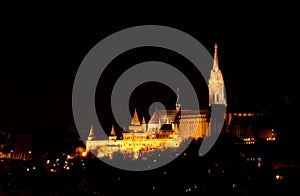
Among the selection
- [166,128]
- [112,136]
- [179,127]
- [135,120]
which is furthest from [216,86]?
[112,136]

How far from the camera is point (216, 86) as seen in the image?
88188 millimetres

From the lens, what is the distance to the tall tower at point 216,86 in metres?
88.1

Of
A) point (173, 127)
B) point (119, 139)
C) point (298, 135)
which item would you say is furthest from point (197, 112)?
point (298, 135)

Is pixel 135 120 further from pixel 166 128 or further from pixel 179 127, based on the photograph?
pixel 179 127

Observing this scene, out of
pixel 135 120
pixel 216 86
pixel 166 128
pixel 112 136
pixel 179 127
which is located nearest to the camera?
pixel 112 136

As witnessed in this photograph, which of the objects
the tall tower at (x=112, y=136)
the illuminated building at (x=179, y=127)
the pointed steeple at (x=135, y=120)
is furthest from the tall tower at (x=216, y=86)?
the tall tower at (x=112, y=136)

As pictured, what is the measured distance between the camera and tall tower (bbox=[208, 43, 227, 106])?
3469 inches

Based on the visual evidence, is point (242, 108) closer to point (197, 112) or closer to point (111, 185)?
point (197, 112)

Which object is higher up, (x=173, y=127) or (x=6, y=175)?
(x=173, y=127)

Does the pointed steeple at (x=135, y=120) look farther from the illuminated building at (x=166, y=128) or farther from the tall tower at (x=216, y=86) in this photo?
the tall tower at (x=216, y=86)

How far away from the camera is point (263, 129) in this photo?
243 ft

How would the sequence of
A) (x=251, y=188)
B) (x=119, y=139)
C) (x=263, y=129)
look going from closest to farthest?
(x=251, y=188) < (x=263, y=129) < (x=119, y=139)

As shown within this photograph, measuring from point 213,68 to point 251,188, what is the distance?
200 ft

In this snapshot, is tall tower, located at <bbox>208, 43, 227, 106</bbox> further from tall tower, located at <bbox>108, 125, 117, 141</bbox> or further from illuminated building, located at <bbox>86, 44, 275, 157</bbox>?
tall tower, located at <bbox>108, 125, 117, 141</bbox>
